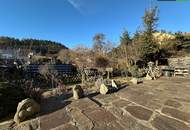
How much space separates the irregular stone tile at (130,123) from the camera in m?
2.04

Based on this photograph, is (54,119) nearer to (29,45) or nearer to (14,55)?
(14,55)

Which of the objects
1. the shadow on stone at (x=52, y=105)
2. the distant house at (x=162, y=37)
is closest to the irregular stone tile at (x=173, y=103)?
the shadow on stone at (x=52, y=105)

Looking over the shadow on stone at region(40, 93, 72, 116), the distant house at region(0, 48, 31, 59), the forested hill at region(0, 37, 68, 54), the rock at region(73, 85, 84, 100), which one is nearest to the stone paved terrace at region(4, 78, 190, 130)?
the shadow on stone at region(40, 93, 72, 116)

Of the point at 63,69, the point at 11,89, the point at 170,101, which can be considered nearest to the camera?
the point at 170,101

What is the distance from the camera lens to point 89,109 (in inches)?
111

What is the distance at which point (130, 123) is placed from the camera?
2.18 metres

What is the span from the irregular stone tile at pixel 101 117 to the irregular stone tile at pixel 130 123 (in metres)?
0.17

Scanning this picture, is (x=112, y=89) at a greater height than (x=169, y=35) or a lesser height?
lesser

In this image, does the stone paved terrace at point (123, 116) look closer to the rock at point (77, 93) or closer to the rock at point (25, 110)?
the rock at point (25, 110)

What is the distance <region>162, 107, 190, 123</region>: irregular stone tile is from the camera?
2281 millimetres

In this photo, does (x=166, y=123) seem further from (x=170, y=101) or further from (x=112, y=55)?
(x=112, y=55)

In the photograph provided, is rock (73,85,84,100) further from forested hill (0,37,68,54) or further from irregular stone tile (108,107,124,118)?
forested hill (0,37,68,54)

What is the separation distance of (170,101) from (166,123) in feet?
3.84

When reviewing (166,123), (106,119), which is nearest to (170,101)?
(166,123)
